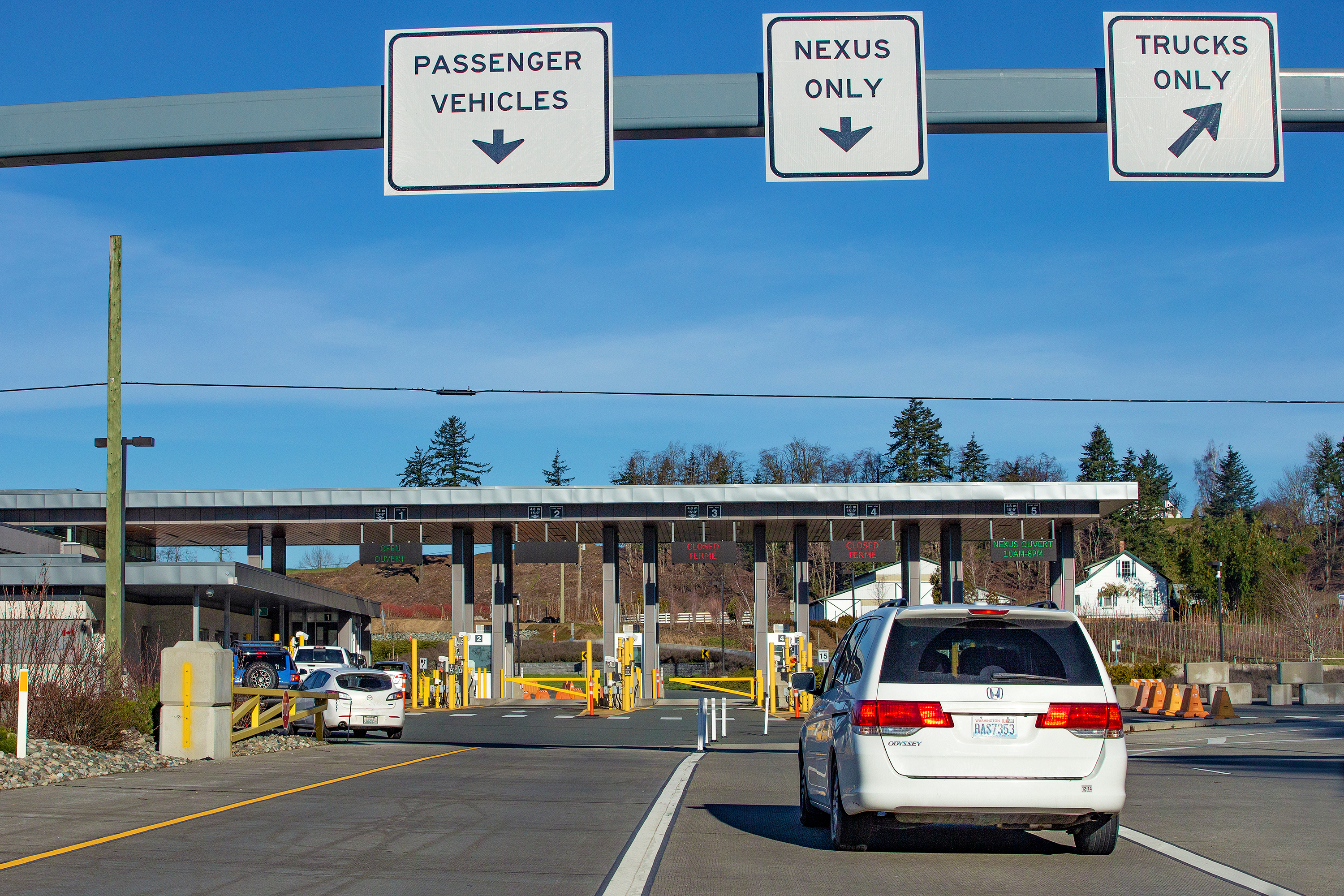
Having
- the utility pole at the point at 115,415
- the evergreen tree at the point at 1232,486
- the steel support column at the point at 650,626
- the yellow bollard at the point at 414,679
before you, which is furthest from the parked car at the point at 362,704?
the evergreen tree at the point at 1232,486

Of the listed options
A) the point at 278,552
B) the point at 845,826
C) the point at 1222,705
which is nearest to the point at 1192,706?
the point at 1222,705

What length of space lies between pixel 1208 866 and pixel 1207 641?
61975mm

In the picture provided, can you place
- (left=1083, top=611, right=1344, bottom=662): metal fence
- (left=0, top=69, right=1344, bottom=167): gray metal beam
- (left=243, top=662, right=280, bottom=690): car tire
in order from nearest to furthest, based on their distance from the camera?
1. (left=0, top=69, right=1344, bottom=167): gray metal beam
2. (left=243, top=662, right=280, bottom=690): car tire
3. (left=1083, top=611, right=1344, bottom=662): metal fence

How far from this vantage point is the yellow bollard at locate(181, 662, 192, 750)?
16875 millimetres

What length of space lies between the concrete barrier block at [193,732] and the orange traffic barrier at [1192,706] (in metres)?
24.6

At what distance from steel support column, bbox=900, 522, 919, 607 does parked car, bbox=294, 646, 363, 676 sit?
940 inches

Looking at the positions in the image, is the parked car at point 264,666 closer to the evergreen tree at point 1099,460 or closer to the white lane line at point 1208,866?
the white lane line at point 1208,866

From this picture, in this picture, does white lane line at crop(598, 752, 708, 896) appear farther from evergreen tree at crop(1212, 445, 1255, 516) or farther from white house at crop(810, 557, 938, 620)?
evergreen tree at crop(1212, 445, 1255, 516)

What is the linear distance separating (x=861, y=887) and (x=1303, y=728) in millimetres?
24327

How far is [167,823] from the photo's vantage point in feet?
34.3

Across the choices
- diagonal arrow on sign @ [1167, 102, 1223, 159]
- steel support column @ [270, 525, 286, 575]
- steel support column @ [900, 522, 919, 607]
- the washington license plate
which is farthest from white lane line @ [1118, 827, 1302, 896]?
steel support column @ [270, 525, 286, 575]

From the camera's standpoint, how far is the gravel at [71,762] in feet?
44.5

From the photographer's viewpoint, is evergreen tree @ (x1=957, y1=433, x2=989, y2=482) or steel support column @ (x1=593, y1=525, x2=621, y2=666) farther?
evergreen tree @ (x1=957, y1=433, x2=989, y2=482)

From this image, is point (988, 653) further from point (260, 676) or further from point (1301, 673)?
point (1301, 673)
